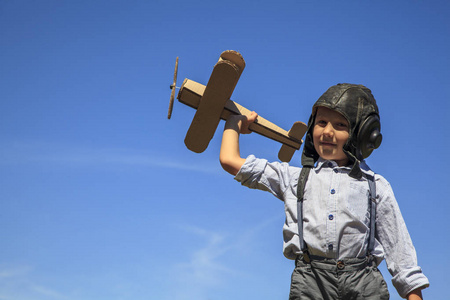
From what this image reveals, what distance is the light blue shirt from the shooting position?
3.78 meters

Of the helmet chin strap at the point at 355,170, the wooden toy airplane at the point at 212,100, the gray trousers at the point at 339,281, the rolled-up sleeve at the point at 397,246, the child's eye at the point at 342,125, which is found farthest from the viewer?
the wooden toy airplane at the point at 212,100

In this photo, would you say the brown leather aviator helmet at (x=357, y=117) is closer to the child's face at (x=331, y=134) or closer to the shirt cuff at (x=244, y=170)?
the child's face at (x=331, y=134)

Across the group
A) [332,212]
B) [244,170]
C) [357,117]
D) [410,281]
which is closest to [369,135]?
[357,117]

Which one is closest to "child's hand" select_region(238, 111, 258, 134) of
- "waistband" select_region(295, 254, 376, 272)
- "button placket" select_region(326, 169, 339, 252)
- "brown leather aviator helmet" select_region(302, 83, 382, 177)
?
"brown leather aviator helmet" select_region(302, 83, 382, 177)

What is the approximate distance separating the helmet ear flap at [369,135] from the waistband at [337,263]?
35.7 inches

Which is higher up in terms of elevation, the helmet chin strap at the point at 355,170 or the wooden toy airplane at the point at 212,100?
the wooden toy airplane at the point at 212,100

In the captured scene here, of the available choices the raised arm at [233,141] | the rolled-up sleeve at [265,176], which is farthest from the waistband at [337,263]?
the raised arm at [233,141]

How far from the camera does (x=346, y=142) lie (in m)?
4.09

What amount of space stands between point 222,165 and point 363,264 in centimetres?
145

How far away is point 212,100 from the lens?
457 cm

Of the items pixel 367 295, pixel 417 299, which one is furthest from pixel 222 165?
pixel 417 299

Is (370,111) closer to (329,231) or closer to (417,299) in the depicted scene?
(329,231)

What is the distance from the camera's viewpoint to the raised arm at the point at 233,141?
13.6 feet

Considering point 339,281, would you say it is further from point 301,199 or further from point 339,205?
point 301,199
